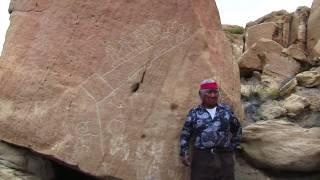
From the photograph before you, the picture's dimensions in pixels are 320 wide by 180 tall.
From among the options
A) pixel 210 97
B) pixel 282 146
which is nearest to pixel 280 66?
pixel 282 146

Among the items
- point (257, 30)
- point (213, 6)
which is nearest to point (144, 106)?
point (213, 6)

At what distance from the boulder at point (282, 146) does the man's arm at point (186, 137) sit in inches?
43.0

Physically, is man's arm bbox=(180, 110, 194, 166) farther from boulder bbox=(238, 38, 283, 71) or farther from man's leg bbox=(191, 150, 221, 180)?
boulder bbox=(238, 38, 283, 71)

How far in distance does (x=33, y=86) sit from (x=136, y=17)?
1450mm

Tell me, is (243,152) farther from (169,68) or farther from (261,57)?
(261,57)

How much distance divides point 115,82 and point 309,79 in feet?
10.9

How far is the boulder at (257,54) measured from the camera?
10031 millimetres

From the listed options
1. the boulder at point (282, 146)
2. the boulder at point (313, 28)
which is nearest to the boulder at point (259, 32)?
the boulder at point (313, 28)

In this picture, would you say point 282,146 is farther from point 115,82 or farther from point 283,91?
point 115,82

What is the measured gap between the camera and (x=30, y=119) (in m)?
6.77

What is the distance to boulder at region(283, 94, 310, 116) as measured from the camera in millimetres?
7969

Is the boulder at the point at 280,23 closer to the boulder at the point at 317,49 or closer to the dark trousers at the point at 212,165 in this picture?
the boulder at the point at 317,49

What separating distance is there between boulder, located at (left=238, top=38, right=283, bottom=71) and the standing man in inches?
157

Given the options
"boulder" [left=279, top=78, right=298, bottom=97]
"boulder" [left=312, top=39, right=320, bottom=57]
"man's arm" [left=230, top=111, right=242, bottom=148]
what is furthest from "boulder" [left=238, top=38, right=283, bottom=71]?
"man's arm" [left=230, top=111, right=242, bottom=148]
